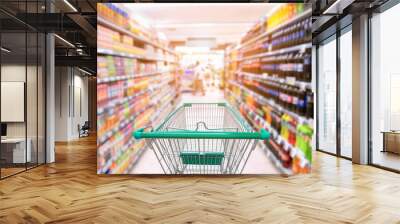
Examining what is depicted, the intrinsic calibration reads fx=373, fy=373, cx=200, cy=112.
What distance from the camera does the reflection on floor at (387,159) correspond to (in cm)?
571

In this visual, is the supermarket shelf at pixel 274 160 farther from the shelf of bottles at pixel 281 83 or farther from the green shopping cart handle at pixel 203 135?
the green shopping cart handle at pixel 203 135

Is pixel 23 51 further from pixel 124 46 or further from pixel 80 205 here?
pixel 80 205

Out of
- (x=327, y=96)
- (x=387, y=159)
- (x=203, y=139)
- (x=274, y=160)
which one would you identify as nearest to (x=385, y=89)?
(x=387, y=159)

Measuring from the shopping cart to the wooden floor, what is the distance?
8.2 inches

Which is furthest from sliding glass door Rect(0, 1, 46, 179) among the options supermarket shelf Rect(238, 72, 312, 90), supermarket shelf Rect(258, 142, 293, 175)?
supermarket shelf Rect(258, 142, 293, 175)

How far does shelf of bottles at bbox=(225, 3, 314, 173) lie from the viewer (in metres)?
5.16

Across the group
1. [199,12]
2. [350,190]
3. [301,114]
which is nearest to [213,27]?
[199,12]

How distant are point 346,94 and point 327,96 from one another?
112 centimetres

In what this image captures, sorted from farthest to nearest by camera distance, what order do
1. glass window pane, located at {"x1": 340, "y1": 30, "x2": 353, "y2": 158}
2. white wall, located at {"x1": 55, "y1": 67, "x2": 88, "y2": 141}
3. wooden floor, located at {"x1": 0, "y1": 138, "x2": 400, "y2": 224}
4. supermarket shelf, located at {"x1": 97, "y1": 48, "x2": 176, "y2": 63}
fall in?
white wall, located at {"x1": 55, "y1": 67, "x2": 88, "y2": 141} → glass window pane, located at {"x1": 340, "y1": 30, "x2": 353, "y2": 158} → supermarket shelf, located at {"x1": 97, "y1": 48, "x2": 176, "y2": 63} → wooden floor, located at {"x1": 0, "y1": 138, "x2": 400, "y2": 224}

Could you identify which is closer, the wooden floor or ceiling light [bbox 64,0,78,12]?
the wooden floor

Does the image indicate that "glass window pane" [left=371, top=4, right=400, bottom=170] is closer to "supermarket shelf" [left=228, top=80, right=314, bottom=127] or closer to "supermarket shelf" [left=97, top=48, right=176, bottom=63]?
"supermarket shelf" [left=228, top=80, right=314, bottom=127]

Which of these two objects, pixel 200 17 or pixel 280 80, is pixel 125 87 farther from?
pixel 280 80

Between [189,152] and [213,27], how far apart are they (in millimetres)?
1807

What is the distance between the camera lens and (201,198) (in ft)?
12.8
